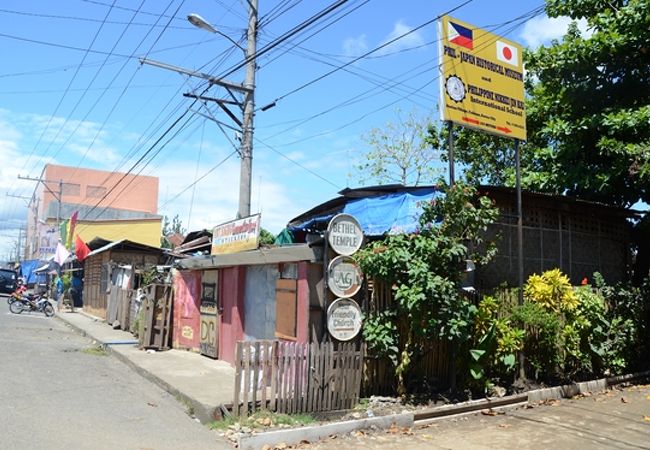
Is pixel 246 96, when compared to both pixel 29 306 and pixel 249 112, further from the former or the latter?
pixel 29 306

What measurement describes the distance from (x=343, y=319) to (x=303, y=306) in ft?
2.84

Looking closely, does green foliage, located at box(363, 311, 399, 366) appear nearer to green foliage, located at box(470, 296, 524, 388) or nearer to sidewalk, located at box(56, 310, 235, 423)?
green foliage, located at box(470, 296, 524, 388)

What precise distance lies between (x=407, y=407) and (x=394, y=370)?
59 centimetres

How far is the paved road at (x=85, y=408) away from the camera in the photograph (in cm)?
655

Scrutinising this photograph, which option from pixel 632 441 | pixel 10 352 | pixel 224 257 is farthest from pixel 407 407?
pixel 10 352

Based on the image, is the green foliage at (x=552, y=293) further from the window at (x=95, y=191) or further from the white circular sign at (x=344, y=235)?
the window at (x=95, y=191)

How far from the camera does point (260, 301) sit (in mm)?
11352

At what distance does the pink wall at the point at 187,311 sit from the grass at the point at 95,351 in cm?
178

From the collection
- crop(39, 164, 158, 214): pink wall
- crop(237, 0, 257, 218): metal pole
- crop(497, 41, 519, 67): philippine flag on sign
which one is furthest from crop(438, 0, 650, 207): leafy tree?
crop(39, 164, 158, 214): pink wall

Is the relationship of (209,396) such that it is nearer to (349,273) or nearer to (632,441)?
(349,273)

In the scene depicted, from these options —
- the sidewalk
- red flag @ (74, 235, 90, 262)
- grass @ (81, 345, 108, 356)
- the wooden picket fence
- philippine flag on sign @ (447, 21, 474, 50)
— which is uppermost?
philippine flag on sign @ (447, 21, 474, 50)

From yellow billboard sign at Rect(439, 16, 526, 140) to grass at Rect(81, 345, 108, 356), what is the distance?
1055 centimetres

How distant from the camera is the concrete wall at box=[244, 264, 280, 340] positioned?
426 inches

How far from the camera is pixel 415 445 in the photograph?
6.85 metres
